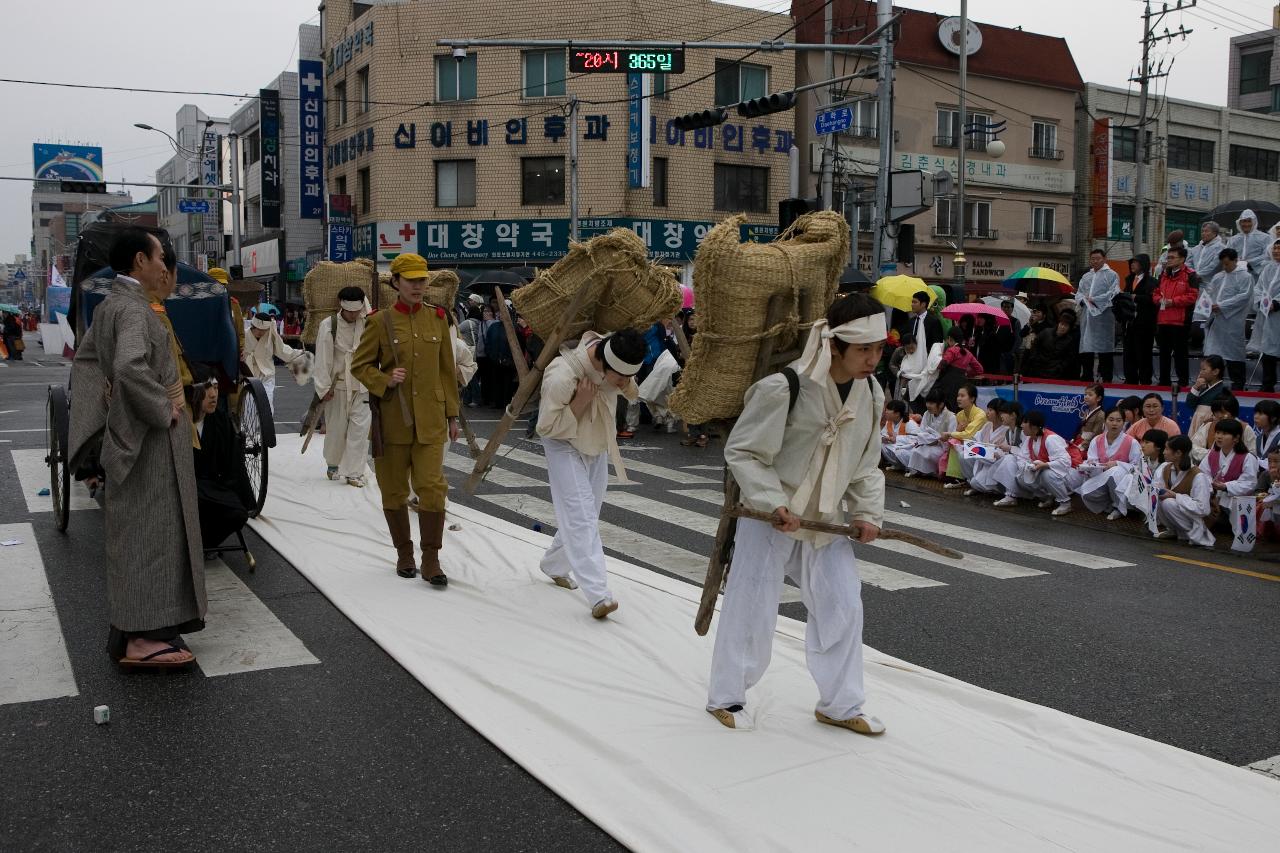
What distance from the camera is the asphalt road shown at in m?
3.78

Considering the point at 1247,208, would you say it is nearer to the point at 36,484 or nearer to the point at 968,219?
the point at 36,484

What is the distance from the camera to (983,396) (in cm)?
1377

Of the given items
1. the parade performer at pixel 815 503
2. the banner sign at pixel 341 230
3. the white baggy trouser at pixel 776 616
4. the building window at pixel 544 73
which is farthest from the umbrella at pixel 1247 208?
the banner sign at pixel 341 230

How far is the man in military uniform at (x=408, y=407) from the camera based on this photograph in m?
6.97

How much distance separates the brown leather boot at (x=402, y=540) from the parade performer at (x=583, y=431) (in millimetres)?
1197

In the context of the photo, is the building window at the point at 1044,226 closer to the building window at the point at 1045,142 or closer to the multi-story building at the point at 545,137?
the building window at the point at 1045,142

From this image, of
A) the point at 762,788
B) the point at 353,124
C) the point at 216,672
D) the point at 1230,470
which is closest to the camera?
the point at 762,788

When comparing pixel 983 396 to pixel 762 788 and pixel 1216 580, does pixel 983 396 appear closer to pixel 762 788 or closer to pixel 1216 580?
pixel 1216 580

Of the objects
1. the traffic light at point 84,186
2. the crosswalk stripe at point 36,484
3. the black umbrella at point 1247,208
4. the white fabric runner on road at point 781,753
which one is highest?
the traffic light at point 84,186

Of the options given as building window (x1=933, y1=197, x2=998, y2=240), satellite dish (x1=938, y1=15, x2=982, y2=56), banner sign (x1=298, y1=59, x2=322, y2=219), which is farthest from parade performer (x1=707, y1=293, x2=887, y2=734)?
banner sign (x1=298, y1=59, x2=322, y2=219)

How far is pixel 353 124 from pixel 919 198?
24246 mm

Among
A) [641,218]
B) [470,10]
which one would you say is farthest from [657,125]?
[470,10]

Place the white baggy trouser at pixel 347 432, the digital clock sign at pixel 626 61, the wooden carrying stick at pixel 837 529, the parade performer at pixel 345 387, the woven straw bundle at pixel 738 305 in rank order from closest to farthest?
the wooden carrying stick at pixel 837 529
the woven straw bundle at pixel 738 305
the parade performer at pixel 345 387
the white baggy trouser at pixel 347 432
the digital clock sign at pixel 626 61

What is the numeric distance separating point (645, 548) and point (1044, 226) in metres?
33.7
